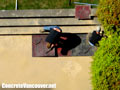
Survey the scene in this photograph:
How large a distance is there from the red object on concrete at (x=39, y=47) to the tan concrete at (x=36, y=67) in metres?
0.19

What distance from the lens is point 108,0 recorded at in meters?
9.73

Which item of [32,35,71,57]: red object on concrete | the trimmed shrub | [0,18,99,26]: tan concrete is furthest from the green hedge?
[32,35,71,57]: red object on concrete

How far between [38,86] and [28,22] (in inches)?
119

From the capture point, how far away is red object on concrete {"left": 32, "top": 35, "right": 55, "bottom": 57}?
1176cm

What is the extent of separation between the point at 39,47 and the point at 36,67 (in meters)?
0.95

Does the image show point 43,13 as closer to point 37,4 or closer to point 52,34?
point 37,4

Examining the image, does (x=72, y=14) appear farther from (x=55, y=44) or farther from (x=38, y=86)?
(x=38, y=86)

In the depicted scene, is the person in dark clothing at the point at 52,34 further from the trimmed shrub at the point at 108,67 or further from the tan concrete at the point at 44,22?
the trimmed shrub at the point at 108,67

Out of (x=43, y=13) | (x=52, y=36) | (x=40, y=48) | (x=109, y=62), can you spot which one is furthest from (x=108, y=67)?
(x=43, y=13)

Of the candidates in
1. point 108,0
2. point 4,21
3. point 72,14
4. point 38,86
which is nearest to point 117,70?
point 108,0

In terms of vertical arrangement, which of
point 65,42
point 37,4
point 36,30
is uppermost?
point 37,4

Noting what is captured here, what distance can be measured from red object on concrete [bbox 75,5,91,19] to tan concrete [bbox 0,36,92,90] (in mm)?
1968

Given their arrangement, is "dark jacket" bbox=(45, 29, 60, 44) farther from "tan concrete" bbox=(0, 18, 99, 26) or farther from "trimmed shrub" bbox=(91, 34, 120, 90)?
"trimmed shrub" bbox=(91, 34, 120, 90)

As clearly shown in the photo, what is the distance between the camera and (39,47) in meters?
11.8
